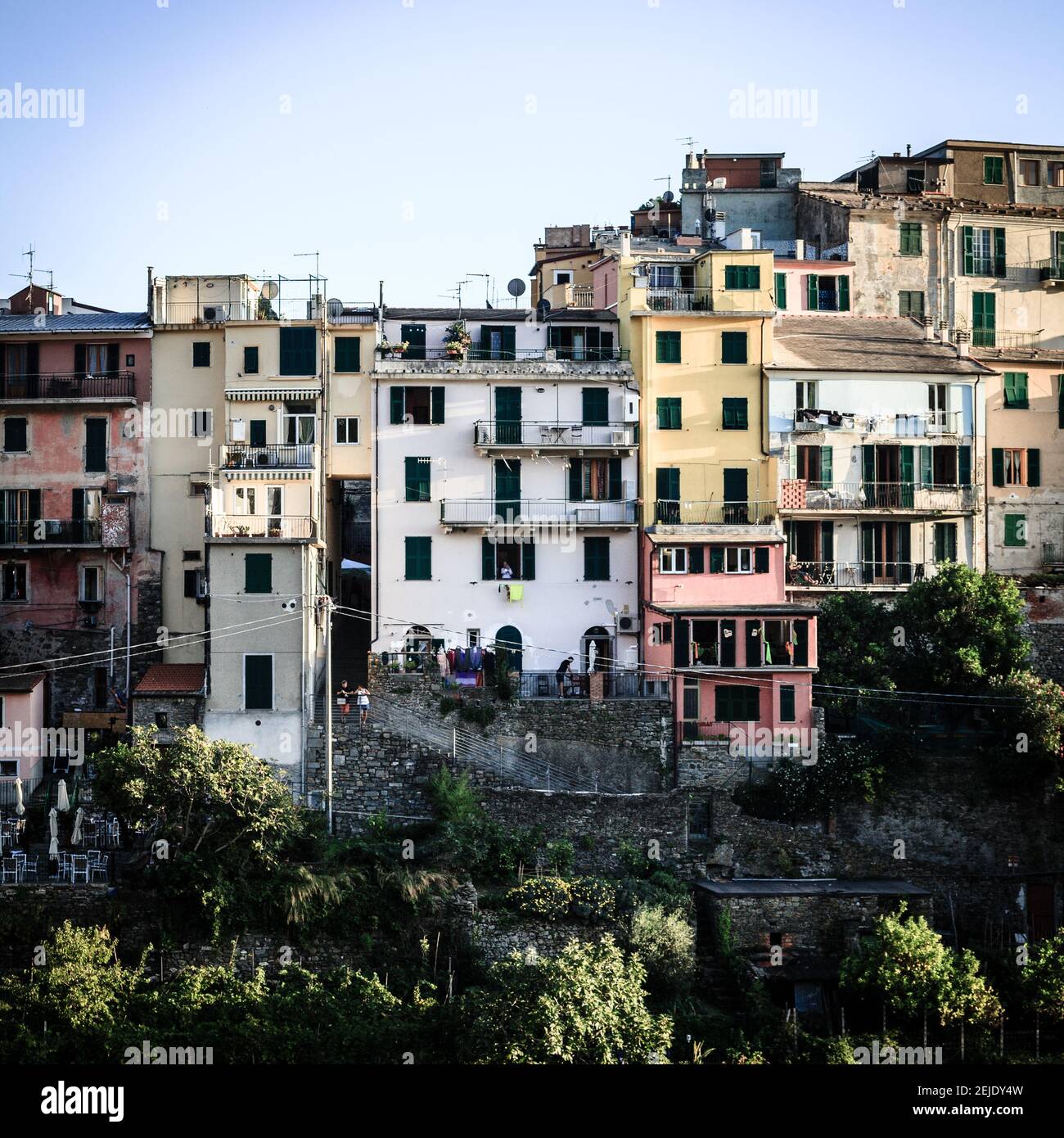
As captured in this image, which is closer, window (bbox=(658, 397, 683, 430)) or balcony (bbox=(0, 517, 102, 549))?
balcony (bbox=(0, 517, 102, 549))

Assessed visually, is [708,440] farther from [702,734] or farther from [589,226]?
Answer: [589,226]

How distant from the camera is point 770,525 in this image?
53.8m

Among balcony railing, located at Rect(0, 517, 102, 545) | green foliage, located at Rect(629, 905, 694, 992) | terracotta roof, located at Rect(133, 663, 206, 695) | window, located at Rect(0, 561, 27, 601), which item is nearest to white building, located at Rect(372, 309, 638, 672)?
terracotta roof, located at Rect(133, 663, 206, 695)

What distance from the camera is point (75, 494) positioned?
180ft

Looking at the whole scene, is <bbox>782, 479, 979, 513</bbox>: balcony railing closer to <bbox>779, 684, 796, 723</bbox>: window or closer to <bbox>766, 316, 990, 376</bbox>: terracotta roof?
<bbox>766, 316, 990, 376</bbox>: terracotta roof

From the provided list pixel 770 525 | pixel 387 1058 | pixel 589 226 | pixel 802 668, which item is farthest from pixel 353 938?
pixel 589 226

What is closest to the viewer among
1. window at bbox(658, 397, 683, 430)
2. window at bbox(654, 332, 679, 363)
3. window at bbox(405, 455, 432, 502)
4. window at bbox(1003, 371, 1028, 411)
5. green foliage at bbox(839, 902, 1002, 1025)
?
green foliage at bbox(839, 902, 1002, 1025)

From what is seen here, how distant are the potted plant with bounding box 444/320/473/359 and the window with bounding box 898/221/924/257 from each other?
707 inches

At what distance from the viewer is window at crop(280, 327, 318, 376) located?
5406 cm

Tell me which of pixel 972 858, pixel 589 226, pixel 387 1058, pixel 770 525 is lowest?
pixel 387 1058

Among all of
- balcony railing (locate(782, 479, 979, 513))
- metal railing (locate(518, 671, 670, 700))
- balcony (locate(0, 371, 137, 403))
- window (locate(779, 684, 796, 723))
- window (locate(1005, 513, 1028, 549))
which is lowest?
window (locate(779, 684, 796, 723))

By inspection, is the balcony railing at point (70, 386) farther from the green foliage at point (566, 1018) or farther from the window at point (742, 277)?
the green foliage at point (566, 1018)

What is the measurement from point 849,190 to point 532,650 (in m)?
24.1

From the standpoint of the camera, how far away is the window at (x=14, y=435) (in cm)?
5516
